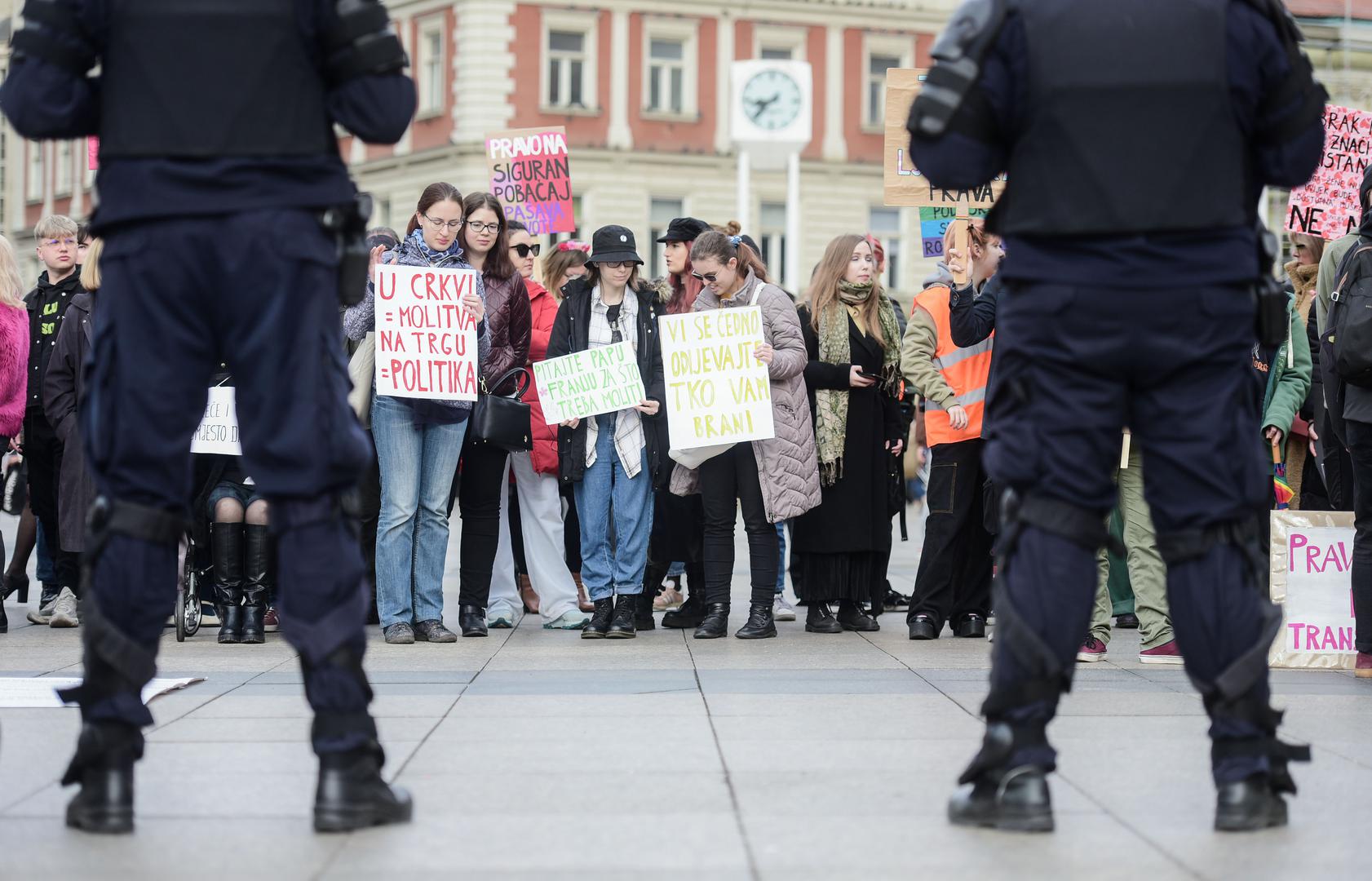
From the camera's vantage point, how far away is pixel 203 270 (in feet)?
14.2

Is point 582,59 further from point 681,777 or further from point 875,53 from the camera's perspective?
point 681,777

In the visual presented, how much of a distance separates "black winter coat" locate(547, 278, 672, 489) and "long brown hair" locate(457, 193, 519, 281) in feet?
1.15

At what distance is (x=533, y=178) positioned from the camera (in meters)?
13.7

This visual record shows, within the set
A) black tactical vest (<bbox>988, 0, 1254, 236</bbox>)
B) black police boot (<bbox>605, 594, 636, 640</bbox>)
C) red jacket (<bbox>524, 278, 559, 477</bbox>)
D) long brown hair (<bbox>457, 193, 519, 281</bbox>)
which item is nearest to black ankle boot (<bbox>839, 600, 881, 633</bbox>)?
black police boot (<bbox>605, 594, 636, 640</bbox>)

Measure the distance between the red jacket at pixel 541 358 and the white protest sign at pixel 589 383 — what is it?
141 mm

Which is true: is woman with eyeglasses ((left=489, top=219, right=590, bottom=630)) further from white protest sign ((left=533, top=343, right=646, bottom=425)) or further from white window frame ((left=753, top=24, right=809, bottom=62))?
white window frame ((left=753, top=24, right=809, bottom=62))

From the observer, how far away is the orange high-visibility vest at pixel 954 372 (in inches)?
364

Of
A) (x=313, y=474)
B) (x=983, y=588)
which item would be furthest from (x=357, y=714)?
(x=983, y=588)

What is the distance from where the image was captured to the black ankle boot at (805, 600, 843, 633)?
31.8 ft

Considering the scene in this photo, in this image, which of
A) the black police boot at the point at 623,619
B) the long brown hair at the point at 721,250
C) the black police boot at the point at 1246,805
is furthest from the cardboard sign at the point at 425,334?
the black police boot at the point at 1246,805

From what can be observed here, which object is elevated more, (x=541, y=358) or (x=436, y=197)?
(x=436, y=197)

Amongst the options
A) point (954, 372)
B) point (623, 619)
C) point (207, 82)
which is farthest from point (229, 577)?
point (207, 82)

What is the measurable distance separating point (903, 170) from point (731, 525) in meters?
2.21

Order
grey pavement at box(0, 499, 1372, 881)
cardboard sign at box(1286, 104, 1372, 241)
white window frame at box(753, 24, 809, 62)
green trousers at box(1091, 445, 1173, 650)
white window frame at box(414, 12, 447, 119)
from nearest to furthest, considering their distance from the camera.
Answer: grey pavement at box(0, 499, 1372, 881) → green trousers at box(1091, 445, 1173, 650) → cardboard sign at box(1286, 104, 1372, 241) → white window frame at box(414, 12, 447, 119) → white window frame at box(753, 24, 809, 62)
